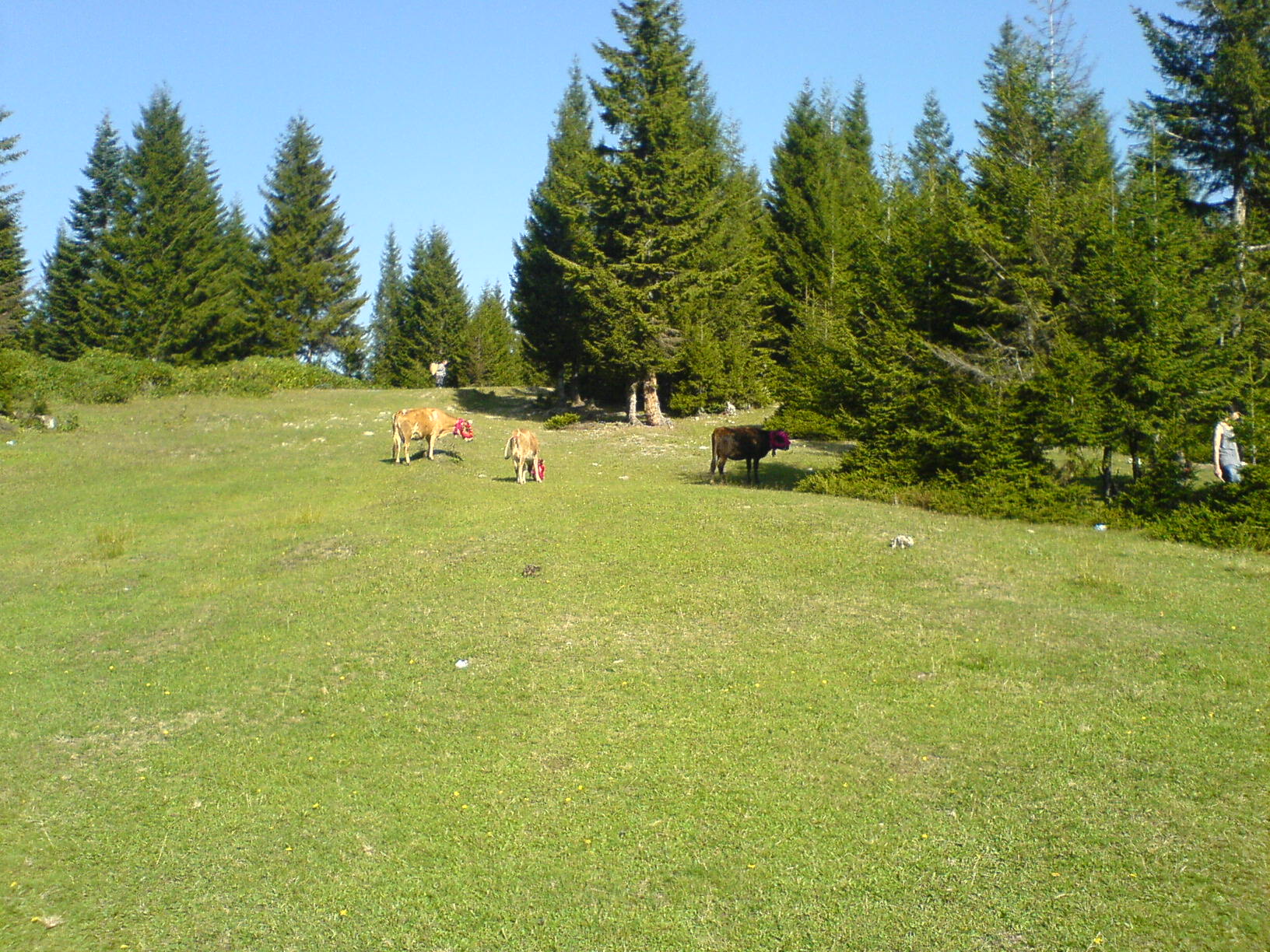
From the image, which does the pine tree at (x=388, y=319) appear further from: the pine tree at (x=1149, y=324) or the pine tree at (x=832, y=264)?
the pine tree at (x=1149, y=324)

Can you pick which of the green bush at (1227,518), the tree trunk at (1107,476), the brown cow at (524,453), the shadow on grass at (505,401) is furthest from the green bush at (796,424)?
the green bush at (1227,518)

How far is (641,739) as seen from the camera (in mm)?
8789

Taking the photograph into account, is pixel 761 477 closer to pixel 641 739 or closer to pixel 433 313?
pixel 641 739

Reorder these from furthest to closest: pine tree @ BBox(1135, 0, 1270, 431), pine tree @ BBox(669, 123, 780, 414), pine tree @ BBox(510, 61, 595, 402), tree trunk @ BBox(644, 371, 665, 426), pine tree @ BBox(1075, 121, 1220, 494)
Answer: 1. pine tree @ BBox(510, 61, 595, 402)
2. pine tree @ BBox(669, 123, 780, 414)
3. tree trunk @ BBox(644, 371, 665, 426)
4. pine tree @ BBox(1135, 0, 1270, 431)
5. pine tree @ BBox(1075, 121, 1220, 494)

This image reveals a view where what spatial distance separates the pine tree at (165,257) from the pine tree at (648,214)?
29.6 meters

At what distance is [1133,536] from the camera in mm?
16766

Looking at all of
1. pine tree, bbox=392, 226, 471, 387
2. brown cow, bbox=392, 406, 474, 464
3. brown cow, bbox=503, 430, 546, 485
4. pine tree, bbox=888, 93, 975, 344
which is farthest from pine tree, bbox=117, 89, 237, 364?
pine tree, bbox=888, 93, 975, 344

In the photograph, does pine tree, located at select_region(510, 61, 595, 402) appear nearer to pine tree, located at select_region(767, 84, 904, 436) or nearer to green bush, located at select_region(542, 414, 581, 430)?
green bush, located at select_region(542, 414, 581, 430)

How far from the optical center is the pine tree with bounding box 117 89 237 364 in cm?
5475

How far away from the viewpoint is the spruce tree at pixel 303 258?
62625 mm

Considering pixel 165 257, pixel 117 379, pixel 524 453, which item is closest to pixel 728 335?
pixel 524 453

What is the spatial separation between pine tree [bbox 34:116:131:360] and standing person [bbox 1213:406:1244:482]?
5384 centimetres

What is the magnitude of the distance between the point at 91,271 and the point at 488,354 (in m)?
27.0

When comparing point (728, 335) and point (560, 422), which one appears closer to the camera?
point (560, 422)
